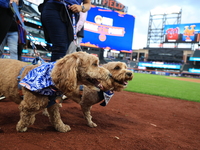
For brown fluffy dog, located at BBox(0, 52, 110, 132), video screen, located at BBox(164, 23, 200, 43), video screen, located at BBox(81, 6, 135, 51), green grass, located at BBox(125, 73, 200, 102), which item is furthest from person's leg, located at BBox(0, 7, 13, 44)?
video screen, located at BBox(164, 23, 200, 43)

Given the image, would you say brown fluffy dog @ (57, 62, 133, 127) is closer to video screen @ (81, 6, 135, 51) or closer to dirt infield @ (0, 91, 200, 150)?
dirt infield @ (0, 91, 200, 150)

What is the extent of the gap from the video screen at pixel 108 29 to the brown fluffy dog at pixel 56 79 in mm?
22232

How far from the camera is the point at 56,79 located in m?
1.70

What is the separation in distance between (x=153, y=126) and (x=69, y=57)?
1915mm

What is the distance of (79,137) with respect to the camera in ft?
6.48

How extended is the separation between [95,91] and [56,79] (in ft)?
3.32

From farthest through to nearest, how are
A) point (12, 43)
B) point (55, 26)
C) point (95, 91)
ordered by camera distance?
point (12, 43) → point (95, 91) → point (55, 26)

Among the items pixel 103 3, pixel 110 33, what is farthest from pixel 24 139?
pixel 103 3

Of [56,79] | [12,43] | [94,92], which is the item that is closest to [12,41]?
[12,43]

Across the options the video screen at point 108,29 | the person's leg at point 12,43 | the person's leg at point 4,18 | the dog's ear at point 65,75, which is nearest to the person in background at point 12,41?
the person's leg at point 12,43

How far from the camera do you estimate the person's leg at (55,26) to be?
8.21ft

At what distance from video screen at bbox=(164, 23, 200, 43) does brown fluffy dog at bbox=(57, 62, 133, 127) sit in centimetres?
4205

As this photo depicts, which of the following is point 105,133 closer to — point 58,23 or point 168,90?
point 58,23

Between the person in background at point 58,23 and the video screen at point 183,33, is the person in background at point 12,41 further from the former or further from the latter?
the video screen at point 183,33
